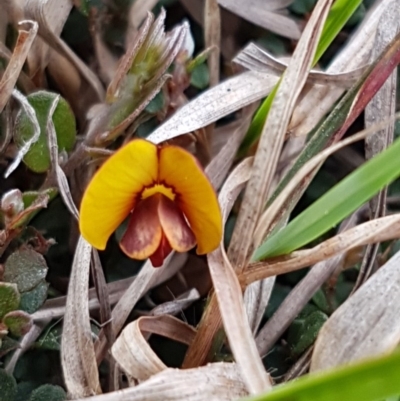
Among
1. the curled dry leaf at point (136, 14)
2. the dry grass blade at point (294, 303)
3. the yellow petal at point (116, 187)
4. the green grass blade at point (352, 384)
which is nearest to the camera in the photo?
the green grass blade at point (352, 384)

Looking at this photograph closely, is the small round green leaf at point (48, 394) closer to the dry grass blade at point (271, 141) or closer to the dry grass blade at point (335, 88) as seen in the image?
the dry grass blade at point (271, 141)

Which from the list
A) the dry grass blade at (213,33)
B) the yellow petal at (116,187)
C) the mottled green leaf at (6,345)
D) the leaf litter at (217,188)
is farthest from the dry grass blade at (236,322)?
the dry grass blade at (213,33)

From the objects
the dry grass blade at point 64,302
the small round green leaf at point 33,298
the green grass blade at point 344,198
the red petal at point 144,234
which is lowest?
the dry grass blade at point 64,302

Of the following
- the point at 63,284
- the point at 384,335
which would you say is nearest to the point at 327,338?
the point at 384,335

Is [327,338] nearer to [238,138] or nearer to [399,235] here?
[399,235]

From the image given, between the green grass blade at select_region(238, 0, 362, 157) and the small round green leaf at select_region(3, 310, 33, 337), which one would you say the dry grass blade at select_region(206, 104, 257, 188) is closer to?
the green grass blade at select_region(238, 0, 362, 157)

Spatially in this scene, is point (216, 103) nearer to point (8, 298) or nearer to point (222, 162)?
point (222, 162)

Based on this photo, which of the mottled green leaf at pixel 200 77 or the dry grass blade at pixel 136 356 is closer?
the dry grass blade at pixel 136 356

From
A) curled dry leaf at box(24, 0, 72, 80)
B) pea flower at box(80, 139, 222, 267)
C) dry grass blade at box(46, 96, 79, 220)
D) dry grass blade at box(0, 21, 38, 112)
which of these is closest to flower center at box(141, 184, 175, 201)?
pea flower at box(80, 139, 222, 267)
